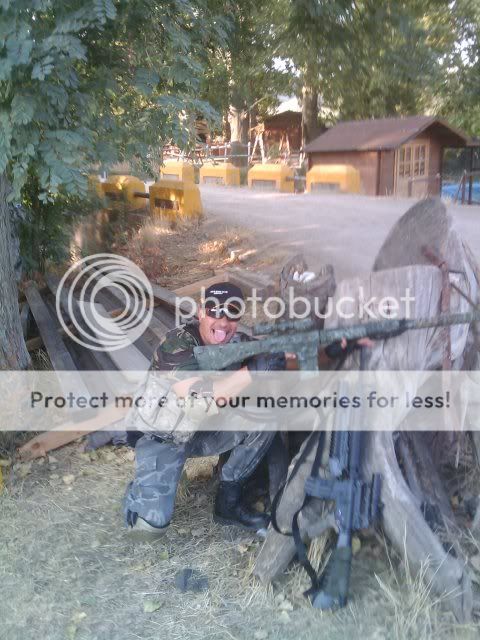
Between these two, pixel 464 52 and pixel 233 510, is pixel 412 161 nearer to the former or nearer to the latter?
pixel 464 52

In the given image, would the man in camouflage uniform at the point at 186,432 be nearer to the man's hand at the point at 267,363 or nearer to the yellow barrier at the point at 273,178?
the man's hand at the point at 267,363

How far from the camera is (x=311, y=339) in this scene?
8.72 feet

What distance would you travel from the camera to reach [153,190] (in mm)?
11898

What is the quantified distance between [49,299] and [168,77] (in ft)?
13.5

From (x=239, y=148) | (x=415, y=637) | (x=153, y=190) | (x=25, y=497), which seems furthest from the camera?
(x=239, y=148)

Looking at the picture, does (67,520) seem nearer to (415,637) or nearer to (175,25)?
(415,637)

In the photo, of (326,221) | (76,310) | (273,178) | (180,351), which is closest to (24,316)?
(76,310)

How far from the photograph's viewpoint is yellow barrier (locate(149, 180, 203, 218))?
11141 mm

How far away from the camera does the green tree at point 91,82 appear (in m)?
3.12

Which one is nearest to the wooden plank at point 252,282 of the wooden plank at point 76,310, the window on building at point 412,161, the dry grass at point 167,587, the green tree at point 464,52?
the wooden plank at point 76,310

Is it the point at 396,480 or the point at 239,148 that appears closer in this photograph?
the point at 396,480

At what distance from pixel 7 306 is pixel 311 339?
303cm

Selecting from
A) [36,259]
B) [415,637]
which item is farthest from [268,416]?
[36,259]

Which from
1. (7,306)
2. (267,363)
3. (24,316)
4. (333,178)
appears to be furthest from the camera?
(333,178)
